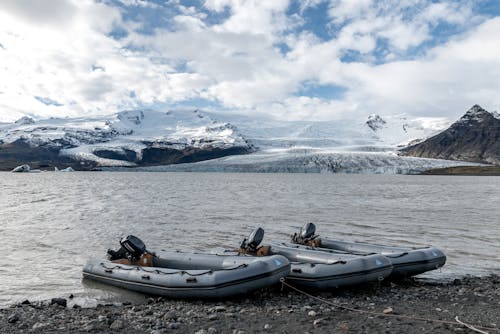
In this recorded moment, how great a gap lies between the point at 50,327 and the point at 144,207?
26060 mm

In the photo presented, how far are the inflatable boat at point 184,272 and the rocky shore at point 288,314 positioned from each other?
0.95 feet

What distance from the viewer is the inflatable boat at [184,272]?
9.23 meters

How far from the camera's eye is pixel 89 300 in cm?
1026

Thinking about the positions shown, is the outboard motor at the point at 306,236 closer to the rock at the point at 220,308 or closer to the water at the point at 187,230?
the water at the point at 187,230

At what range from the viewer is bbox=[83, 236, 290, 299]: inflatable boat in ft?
30.3

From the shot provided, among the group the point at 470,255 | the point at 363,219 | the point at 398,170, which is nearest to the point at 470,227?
the point at 363,219

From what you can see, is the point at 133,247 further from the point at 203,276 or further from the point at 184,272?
the point at 203,276

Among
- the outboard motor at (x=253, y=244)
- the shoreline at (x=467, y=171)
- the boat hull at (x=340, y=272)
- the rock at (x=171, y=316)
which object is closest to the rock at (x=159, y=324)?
the rock at (x=171, y=316)

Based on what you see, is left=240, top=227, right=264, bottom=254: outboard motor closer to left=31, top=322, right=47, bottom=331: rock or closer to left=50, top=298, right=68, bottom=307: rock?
left=50, top=298, right=68, bottom=307: rock

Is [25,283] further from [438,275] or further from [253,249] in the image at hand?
[438,275]

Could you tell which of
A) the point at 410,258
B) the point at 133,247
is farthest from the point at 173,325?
the point at 410,258

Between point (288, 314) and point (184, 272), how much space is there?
2.56m

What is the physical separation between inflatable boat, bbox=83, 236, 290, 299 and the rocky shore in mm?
290

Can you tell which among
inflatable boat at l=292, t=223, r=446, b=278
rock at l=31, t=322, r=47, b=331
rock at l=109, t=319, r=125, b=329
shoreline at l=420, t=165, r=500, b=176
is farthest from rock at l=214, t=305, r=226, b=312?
shoreline at l=420, t=165, r=500, b=176
